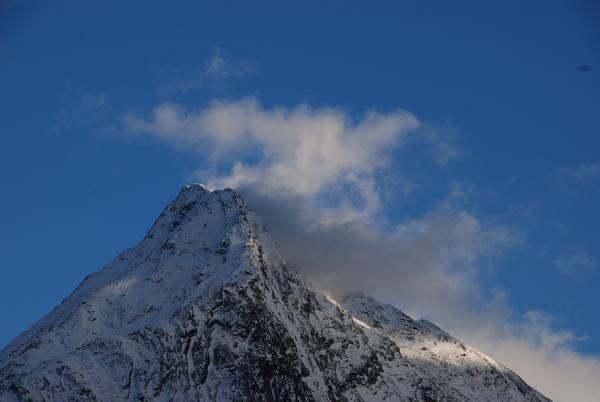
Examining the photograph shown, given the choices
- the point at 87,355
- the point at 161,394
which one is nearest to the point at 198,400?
the point at 161,394

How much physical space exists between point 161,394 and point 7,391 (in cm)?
2506

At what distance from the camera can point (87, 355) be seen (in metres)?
200

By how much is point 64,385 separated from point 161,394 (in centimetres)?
1634

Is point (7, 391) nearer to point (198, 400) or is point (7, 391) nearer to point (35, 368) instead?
point (35, 368)

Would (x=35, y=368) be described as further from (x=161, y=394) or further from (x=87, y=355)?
(x=161, y=394)

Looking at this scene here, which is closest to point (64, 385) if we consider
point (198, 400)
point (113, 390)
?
point (113, 390)

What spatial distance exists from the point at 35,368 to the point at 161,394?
20667 millimetres

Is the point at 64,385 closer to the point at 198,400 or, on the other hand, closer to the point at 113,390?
the point at 113,390

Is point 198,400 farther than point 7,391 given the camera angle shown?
Yes

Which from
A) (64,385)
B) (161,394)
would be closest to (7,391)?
(64,385)

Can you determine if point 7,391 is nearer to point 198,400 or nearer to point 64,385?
point 64,385

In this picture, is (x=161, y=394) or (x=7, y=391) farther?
(x=161, y=394)

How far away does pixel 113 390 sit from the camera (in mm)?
195875

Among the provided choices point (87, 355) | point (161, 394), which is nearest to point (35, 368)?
point (87, 355)
